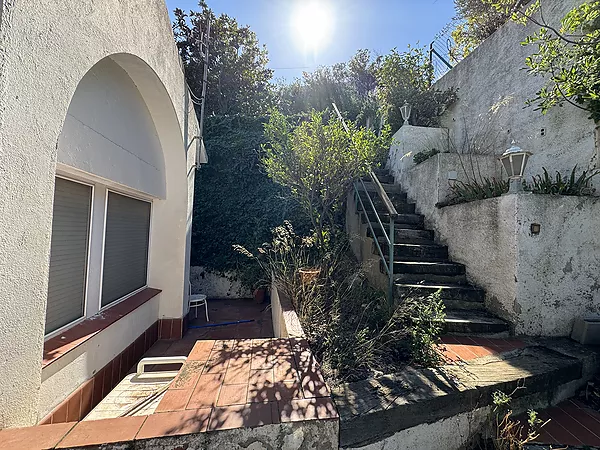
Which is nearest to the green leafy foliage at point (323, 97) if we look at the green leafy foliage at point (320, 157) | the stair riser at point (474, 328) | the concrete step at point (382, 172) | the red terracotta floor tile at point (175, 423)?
the concrete step at point (382, 172)

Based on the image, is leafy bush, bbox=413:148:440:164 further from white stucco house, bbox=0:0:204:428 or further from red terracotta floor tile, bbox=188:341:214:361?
red terracotta floor tile, bbox=188:341:214:361

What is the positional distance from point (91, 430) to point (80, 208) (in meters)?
2.24

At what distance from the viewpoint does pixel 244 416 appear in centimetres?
151

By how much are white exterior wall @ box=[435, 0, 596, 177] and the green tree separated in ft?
22.5

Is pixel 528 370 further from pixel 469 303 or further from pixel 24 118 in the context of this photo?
pixel 24 118

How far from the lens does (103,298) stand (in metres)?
3.24

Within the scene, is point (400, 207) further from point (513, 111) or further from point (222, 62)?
point (222, 62)

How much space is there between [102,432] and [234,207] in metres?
5.93

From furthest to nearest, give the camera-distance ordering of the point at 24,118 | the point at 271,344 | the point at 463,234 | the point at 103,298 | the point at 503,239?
the point at 463,234, the point at 503,239, the point at 103,298, the point at 271,344, the point at 24,118

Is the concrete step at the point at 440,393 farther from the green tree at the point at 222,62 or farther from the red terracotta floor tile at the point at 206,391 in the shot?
the green tree at the point at 222,62

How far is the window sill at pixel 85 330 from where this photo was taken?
7.22 feet

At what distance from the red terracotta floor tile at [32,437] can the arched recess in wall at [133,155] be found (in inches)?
69.7

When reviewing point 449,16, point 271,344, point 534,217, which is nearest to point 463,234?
point 534,217

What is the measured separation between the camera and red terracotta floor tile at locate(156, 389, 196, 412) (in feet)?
5.16
